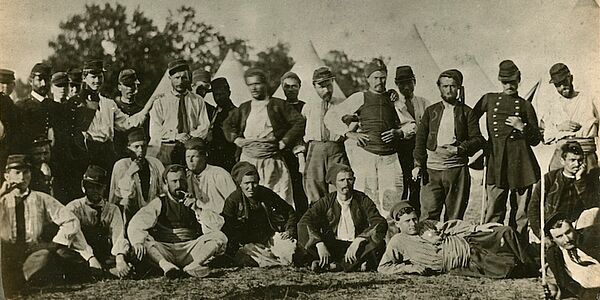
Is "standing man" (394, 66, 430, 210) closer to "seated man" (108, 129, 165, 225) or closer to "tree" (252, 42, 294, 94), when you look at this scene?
"tree" (252, 42, 294, 94)

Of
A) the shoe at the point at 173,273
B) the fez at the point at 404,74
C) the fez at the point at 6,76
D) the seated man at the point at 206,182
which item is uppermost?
the fez at the point at 6,76

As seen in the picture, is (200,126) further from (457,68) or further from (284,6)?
(457,68)

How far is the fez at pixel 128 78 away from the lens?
418cm

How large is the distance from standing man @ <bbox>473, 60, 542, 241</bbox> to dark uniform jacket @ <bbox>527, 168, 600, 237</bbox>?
6 centimetres

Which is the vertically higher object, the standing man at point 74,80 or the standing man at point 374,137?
the standing man at point 74,80

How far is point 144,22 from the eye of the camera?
13.8 ft

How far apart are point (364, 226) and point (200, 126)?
1.18 m

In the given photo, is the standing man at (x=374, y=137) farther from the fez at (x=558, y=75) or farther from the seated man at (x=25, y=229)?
the seated man at (x=25, y=229)

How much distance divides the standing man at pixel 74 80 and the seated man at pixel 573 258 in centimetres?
301

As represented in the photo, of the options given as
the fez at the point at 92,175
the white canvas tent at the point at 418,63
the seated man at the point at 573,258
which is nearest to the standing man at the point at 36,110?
the fez at the point at 92,175

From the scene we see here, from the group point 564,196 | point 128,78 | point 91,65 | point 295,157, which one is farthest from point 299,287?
point 91,65

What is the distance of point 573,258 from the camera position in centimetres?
429

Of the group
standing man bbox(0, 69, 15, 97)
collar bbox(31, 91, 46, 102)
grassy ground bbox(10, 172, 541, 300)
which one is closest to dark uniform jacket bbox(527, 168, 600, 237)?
grassy ground bbox(10, 172, 541, 300)

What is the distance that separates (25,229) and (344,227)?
6.32 feet
